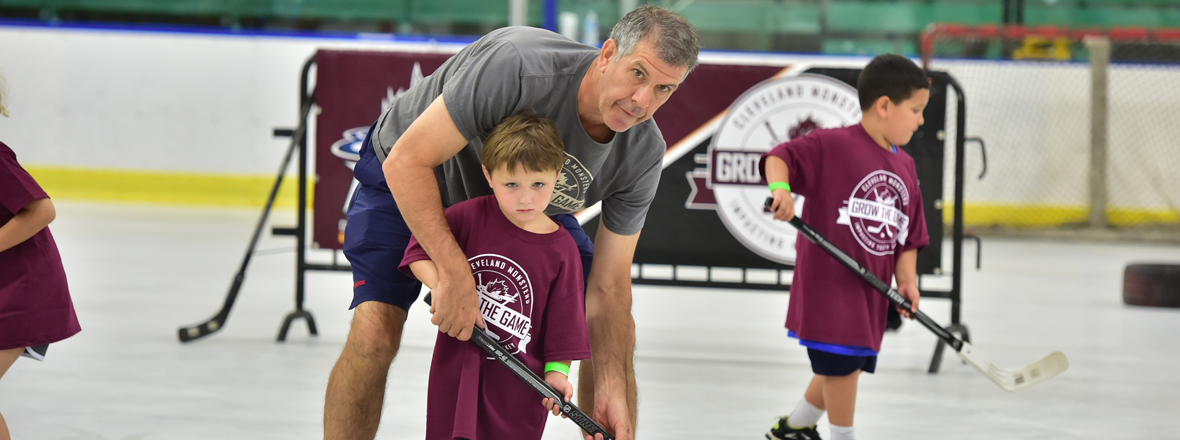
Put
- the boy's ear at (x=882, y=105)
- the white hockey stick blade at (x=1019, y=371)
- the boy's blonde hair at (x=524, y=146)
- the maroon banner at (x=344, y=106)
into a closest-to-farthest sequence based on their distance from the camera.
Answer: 1. the boy's blonde hair at (x=524, y=146)
2. the boy's ear at (x=882, y=105)
3. the white hockey stick blade at (x=1019, y=371)
4. the maroon banner at (x=344, y=106)

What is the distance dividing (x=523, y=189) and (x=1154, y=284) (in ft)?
15.7

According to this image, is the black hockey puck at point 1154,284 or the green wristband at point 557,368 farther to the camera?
the black hockey puck at point 1154,284

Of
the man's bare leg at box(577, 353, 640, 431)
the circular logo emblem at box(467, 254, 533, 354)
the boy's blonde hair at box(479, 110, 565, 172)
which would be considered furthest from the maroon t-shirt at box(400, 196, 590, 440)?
the man's bare leg at box(577, 353, 640, 431)

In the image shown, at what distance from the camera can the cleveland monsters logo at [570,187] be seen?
196 centimetres

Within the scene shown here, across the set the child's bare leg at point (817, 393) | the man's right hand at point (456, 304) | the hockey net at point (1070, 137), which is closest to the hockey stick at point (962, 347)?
the child's bare leg at point (817, 393)

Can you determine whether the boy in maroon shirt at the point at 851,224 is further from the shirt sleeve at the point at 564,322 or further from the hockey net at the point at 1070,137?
the hockey net at the point at 1070,137

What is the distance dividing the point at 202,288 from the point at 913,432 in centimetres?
378

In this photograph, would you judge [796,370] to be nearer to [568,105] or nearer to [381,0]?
[568,105]

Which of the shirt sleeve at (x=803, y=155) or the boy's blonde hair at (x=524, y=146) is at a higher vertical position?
the boy's blonde hair at (x=524, y=146)

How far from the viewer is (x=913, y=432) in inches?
116

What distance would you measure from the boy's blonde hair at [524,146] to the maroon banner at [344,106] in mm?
2310

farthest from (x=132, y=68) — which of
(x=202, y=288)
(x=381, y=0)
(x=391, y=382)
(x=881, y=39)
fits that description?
(x=391, y=382)

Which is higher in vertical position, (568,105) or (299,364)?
(568,105)

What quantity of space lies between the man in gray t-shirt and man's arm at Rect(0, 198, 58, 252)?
616 mm
